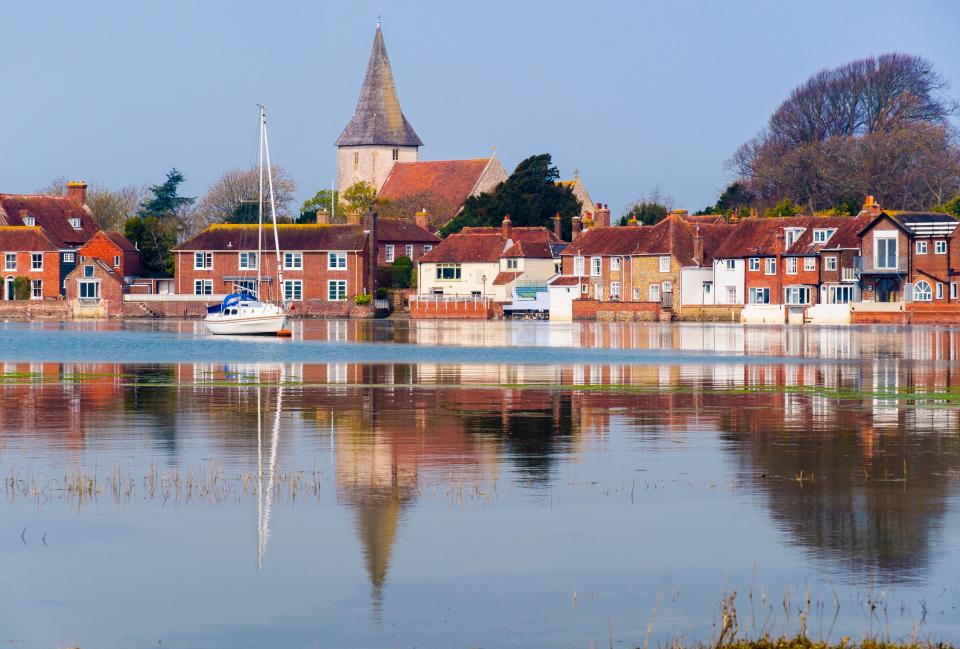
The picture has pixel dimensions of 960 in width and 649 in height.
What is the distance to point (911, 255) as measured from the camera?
3814 inches

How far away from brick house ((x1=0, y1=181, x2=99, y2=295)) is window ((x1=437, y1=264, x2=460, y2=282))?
29626 millimetres

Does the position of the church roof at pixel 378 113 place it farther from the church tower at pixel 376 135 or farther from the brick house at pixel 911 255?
the brick house at pixel 911 255

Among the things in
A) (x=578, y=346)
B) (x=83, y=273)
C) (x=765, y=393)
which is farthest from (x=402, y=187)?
(x=765, y=393)

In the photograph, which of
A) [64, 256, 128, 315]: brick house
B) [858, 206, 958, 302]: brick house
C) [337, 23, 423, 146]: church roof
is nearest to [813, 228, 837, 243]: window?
[858, 206, 958, 302]: brick house

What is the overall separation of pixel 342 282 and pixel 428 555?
104 m

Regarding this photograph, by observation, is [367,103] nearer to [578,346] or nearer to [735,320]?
[735,320]

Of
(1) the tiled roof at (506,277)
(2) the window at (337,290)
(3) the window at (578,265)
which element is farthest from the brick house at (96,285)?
(3) the window at (578,265)

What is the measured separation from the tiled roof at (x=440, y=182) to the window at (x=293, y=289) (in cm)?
3266

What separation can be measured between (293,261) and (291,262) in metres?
0.23

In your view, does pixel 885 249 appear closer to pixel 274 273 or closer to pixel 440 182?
pixel 274 273

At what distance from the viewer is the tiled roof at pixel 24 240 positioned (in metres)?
120

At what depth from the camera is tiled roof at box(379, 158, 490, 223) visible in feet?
502

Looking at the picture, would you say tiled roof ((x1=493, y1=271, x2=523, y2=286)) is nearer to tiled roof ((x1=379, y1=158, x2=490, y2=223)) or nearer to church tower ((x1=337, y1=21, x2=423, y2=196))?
tiled roof ((x1=379, y1=158, x2=490, y2=223))

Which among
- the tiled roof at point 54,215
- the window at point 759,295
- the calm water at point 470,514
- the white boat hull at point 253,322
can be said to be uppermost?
the tiled roof at point 54,215
